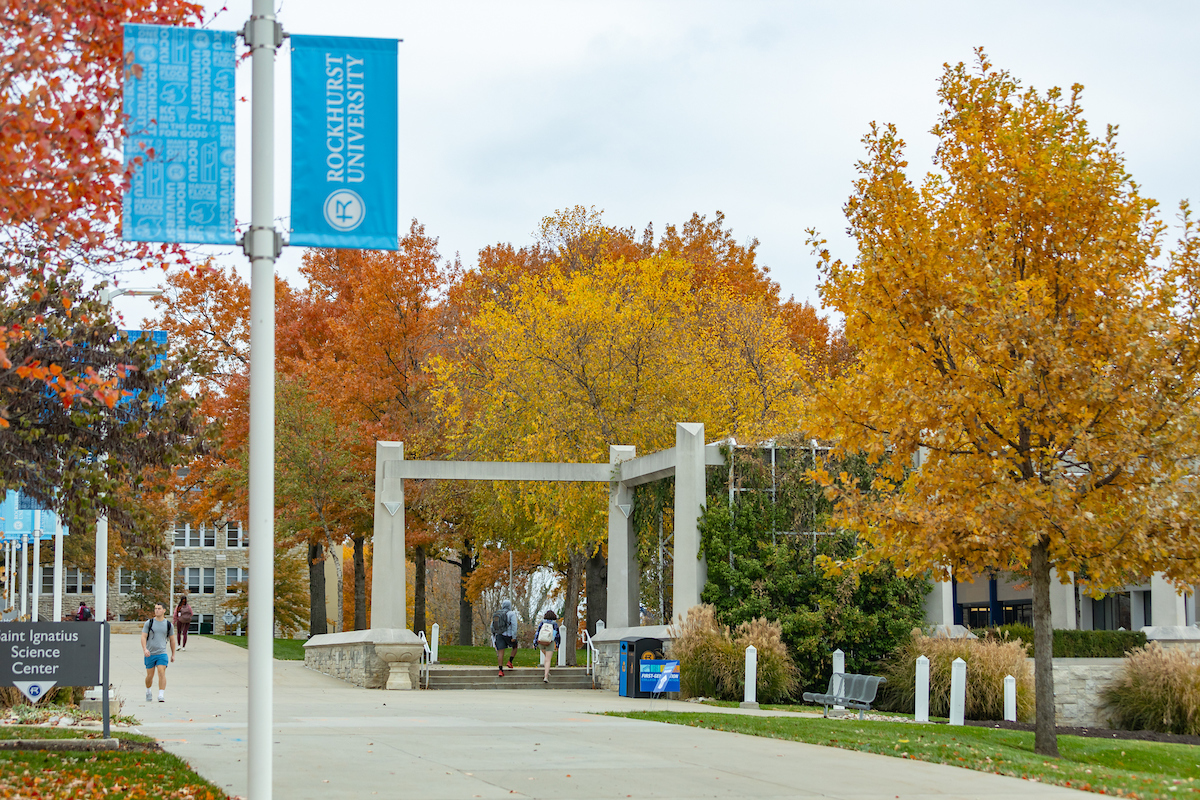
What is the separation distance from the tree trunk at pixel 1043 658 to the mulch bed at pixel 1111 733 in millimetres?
3759

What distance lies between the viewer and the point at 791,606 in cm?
2312

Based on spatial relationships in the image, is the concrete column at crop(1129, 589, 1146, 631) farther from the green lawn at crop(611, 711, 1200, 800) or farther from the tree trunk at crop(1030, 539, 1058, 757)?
the tree trunk at crop(1030, 539, 1058, 757)

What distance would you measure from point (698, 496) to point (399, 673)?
7397 millimetres

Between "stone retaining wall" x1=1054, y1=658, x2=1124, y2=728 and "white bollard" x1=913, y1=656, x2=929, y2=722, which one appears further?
"stone retaining wall" x1=1054, y1=658, x2=1124, y2=728

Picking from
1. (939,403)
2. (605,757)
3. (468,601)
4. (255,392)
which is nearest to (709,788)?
(605,757)

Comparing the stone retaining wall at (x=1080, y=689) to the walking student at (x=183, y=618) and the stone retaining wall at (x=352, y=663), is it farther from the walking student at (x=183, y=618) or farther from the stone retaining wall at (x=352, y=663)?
the walking student at (x=183, y=618)

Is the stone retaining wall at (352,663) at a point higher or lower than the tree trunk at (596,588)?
lower

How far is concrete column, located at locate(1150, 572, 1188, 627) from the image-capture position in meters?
25.1

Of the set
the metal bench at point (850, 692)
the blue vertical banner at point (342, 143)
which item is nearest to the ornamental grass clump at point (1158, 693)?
the metal bench at point (850, 692)

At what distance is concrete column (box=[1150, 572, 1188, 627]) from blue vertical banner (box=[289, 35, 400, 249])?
22.3 meters

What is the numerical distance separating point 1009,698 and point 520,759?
11279 mm

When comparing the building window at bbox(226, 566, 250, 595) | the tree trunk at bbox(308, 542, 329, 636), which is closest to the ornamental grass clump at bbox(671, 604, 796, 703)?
the tree trunk at bbox(308, 542, 329, 636)

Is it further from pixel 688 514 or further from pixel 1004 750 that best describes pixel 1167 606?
pixel 1004 750

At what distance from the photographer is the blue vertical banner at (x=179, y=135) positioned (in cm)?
730
